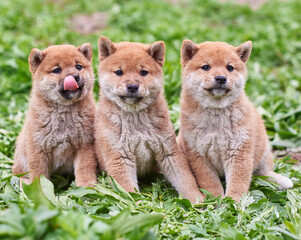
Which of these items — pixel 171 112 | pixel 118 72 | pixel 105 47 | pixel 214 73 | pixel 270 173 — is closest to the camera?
pixel 214 73

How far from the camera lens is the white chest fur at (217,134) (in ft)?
22.5

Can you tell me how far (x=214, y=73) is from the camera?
6664 millimetres

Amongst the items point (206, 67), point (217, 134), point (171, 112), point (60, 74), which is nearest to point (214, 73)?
point (206, 67)

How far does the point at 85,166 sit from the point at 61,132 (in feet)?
2.20

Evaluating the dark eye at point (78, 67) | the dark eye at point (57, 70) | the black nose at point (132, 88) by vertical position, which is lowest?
the black nose at point (132, 88)

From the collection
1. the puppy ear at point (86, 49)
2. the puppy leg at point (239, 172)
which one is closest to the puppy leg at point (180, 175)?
the puppy leg at point (239, 172)

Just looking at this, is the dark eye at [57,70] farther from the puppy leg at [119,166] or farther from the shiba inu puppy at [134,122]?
the puppy leg at [119,166]

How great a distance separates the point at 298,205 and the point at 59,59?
4.26 m

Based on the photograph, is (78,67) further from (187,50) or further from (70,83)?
(187,50)

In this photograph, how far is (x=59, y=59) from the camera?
268 inches

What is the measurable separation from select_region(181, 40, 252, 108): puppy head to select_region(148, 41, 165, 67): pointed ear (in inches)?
15.1

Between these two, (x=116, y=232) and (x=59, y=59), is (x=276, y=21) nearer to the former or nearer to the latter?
(x=59, y=59)

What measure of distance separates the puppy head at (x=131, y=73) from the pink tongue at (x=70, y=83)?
49 cm

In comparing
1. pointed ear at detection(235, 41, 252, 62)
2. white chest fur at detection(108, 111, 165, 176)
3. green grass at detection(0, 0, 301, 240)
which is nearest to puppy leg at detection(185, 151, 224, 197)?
green grass at detection(0, 0, 301, 240)
